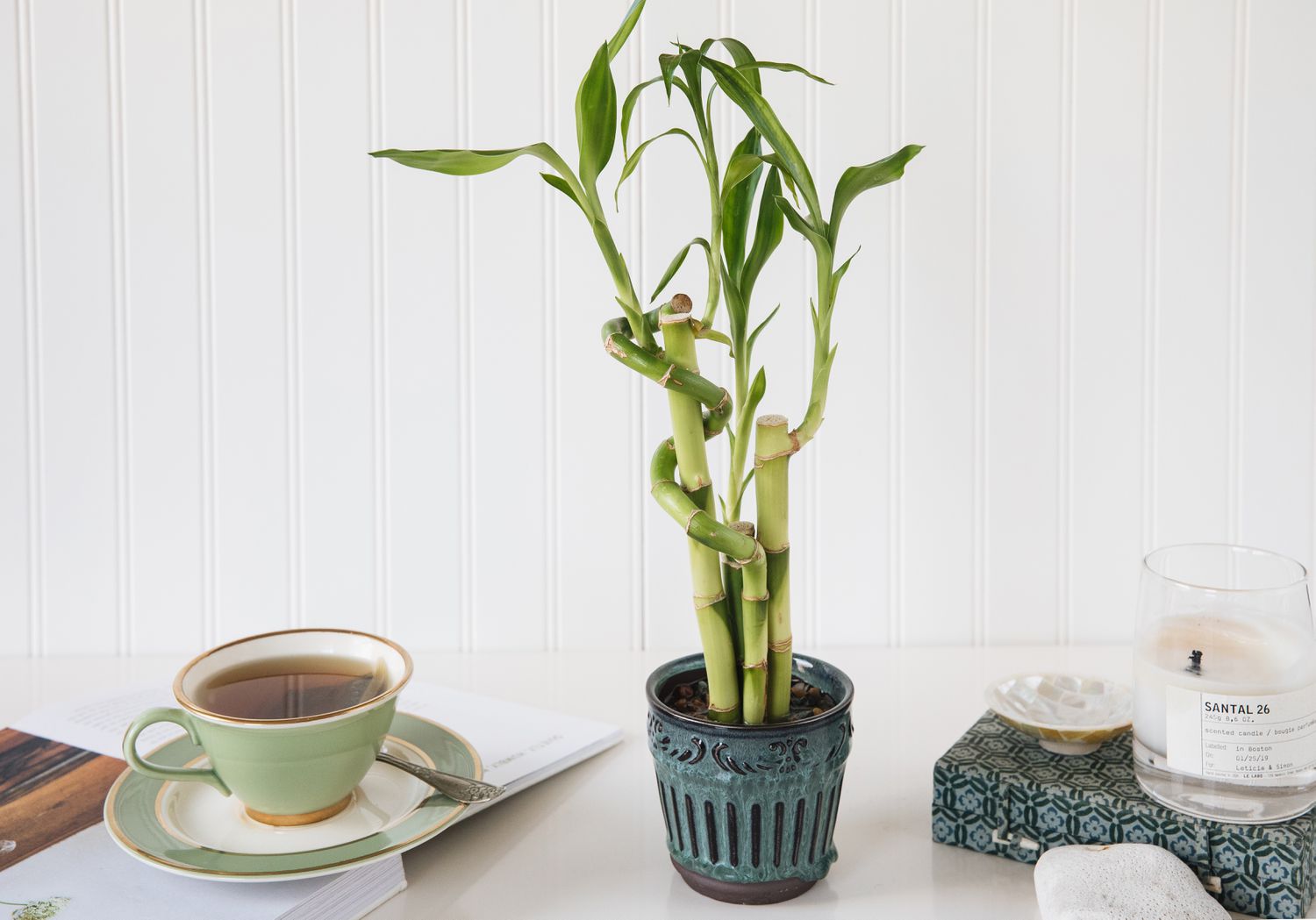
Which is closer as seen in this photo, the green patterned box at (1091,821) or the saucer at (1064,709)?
the green patterned box at (1091,821)

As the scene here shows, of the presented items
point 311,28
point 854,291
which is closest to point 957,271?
point 854,291

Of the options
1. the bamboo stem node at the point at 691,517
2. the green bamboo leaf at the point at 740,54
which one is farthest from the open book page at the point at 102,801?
the green bamboo leaf at the point at 740,54

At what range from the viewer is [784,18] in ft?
3.43

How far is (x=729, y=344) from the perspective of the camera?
64 cm

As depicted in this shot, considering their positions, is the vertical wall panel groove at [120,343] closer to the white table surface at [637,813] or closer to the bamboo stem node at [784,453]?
the white table surface at [637,813]

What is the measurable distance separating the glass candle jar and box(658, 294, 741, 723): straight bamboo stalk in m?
0.25

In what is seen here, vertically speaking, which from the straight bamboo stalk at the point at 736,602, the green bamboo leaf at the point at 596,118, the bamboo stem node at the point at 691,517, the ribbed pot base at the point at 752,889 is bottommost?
the ribbed pot base at the point at 752,889

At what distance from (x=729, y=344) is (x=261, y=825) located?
391 millimetres

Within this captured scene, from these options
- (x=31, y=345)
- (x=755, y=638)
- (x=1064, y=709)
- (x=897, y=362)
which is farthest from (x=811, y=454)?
(x=31, y=345)

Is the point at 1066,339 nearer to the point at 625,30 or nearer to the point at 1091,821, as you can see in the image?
the point at 1091,821

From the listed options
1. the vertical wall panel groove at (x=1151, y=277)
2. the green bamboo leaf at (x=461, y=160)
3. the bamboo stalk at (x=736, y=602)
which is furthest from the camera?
the vertical wall panel groove at (x=1151, y=277)

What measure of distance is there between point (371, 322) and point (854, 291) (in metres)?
0.46

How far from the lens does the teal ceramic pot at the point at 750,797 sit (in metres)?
0.63

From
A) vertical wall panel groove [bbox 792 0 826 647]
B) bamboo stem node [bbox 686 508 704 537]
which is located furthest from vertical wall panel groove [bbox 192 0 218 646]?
bamboo stem node [bbox 686 508 704 537]
